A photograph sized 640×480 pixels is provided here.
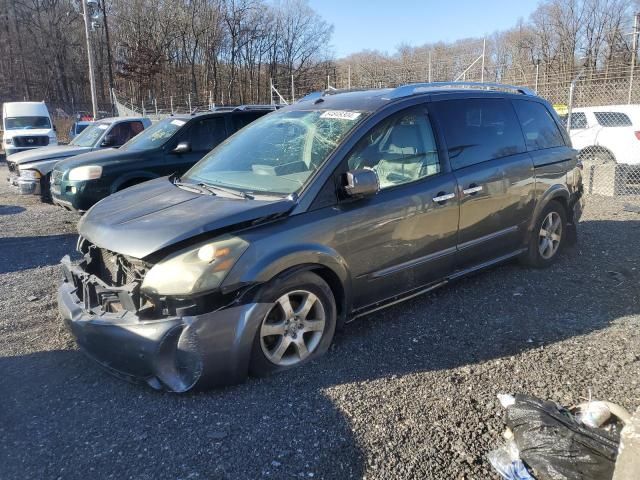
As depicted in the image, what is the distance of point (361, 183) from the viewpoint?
3434mm

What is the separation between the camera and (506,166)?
15.5 feet

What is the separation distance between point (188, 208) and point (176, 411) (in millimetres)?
1290

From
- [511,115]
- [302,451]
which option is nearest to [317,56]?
[511,115]

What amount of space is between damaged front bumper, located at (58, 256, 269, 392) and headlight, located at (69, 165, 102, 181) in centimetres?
476

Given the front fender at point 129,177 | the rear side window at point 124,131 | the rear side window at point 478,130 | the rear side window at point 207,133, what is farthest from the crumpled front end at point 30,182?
the rear side window at point 478,130

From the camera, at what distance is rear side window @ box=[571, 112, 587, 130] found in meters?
12.2

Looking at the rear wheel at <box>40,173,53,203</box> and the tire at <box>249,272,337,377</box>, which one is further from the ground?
the rear wheel at <box>40,173,53,203</box>

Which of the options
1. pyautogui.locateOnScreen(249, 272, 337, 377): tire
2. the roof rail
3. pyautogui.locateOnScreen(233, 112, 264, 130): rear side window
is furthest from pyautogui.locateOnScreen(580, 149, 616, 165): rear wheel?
pyautogui.locateOnScreen(249, 272, 337, 377): tire

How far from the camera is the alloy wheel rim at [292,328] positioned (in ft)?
10.8

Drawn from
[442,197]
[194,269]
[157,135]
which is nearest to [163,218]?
[194,269]

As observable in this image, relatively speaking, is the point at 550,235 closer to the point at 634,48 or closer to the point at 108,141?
the point at 108,141

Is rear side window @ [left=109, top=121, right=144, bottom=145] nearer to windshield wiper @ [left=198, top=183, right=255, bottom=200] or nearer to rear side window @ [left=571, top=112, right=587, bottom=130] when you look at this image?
windshield wiper @ [left=198, top=183, right=255, bottom=200]

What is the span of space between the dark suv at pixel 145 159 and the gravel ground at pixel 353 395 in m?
2.95

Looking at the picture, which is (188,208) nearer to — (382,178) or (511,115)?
(382,178)
